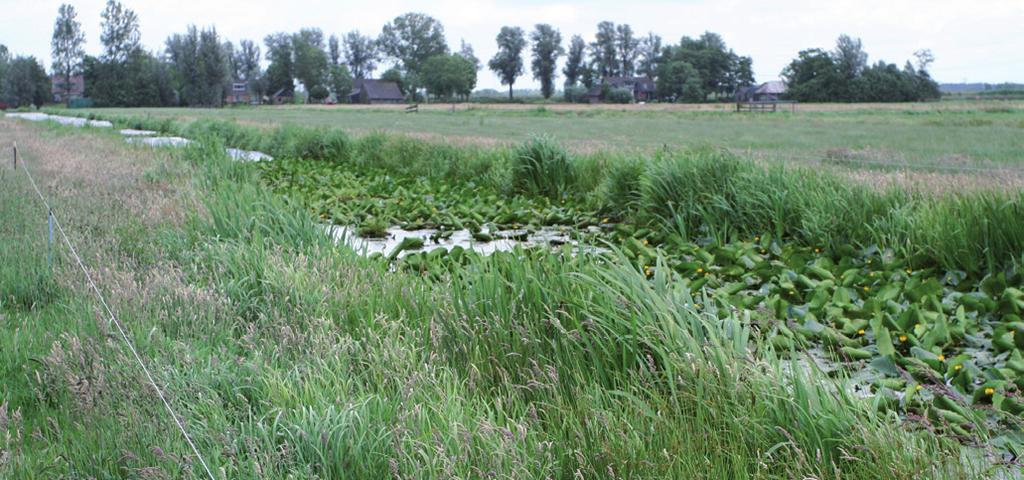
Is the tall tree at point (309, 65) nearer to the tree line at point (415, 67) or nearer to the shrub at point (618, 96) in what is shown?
the tree line at point (415, 67)

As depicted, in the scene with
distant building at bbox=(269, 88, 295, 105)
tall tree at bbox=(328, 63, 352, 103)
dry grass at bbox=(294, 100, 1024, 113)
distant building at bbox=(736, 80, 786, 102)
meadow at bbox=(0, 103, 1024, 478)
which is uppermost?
tall tree at bbox=(328, 63, 352, 103)

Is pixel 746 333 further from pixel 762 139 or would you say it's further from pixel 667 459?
pixel 762 139

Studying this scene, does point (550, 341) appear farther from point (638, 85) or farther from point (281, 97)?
point (281, 97)

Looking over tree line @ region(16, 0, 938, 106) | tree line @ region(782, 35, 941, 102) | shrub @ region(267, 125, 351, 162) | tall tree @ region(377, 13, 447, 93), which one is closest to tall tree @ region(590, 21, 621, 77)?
tree line @ region(16, 0, 938, 106)

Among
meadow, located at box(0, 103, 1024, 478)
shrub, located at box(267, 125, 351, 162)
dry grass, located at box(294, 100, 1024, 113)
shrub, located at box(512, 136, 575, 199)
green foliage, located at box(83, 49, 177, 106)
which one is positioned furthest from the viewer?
green foliage, located at box(83, 49, 177, 106)

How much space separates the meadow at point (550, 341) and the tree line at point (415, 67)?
227 feet

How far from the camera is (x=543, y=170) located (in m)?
11.4

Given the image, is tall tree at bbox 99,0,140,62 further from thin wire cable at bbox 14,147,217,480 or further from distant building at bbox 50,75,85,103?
thin wire cable at bbox 14,147,217,480

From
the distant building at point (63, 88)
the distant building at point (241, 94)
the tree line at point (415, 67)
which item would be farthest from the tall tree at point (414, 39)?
the distant building at point (63, 88)

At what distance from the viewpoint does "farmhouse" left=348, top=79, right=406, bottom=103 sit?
361 feet

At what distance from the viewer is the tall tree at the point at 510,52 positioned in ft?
384

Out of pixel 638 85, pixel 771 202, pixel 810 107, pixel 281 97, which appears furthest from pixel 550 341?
pixel 281 97

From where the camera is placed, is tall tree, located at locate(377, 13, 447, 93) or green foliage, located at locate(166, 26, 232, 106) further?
tall tree, located at locate(377, 13, 447, 93)

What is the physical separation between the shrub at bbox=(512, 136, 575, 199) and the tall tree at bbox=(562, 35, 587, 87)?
10893cm
